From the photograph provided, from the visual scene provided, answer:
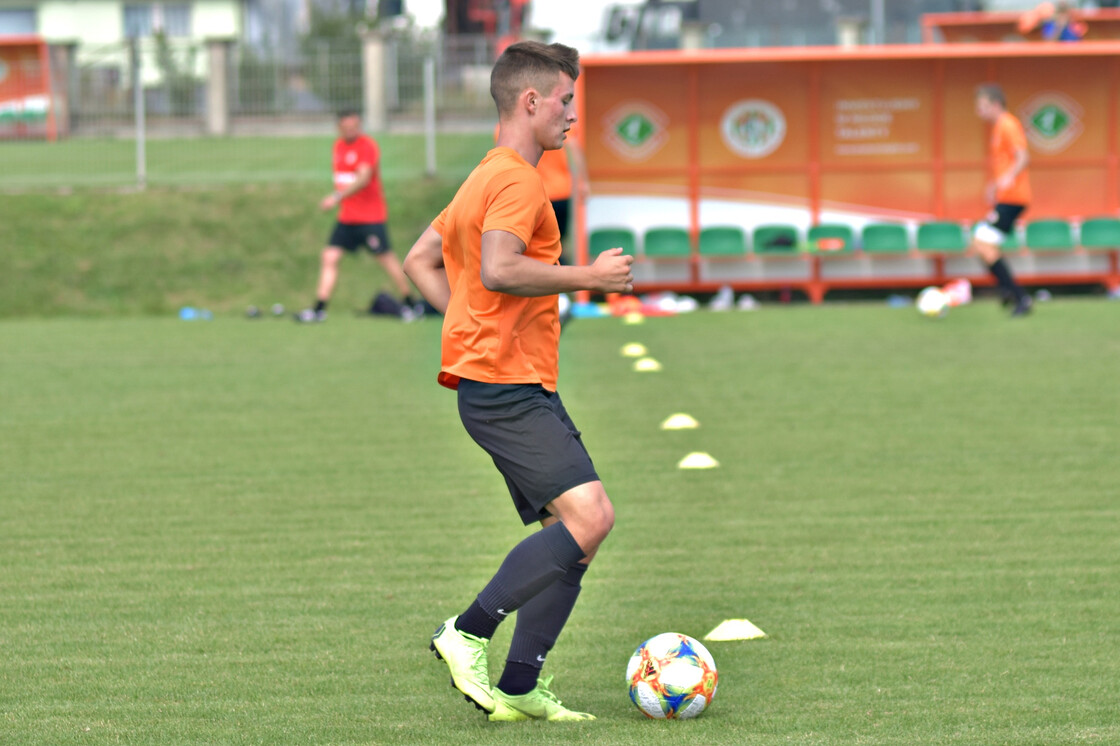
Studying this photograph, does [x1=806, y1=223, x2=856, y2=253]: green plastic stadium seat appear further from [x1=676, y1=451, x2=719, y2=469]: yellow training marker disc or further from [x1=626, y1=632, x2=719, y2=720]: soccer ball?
[x1=626, y1=632, x2=719, y2=720]: soccer ball

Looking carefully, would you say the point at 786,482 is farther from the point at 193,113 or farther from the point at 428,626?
the point at 193,113

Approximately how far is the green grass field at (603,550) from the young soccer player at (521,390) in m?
0.21

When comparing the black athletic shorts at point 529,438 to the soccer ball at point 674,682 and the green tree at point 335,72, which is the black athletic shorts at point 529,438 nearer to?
the soccer ball at point 674,682

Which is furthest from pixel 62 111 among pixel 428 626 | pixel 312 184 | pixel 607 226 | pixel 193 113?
pixel 428 626

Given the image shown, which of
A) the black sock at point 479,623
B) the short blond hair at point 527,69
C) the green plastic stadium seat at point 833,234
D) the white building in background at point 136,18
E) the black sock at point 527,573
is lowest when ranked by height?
the black sock at point 479,623

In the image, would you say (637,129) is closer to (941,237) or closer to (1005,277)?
(941,237)

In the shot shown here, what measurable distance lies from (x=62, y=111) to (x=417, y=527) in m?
19.1

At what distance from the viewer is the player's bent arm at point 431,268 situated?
13.8ft

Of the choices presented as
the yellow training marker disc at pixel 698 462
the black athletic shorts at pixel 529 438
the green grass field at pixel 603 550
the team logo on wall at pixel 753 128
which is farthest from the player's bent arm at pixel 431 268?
the team logo on wall at pixel 753 128

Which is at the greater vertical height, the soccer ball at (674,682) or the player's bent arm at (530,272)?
the player's bent arm at (530,272)

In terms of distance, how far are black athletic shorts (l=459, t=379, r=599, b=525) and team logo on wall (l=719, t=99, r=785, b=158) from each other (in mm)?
14609

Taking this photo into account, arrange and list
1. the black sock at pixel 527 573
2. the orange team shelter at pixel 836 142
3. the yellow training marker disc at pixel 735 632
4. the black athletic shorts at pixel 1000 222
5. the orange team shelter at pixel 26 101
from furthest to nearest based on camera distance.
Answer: the orange team shelter at pixel 26 101
the orange team shelter at pixel 836 142
the black athletic shorts at pixel 1000 222
the yellow training marker disc at pixel 735 632
the black sock at pixel 527 573

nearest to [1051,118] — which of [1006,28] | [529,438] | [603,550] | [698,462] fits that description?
[1006,28]

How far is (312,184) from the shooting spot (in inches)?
776
